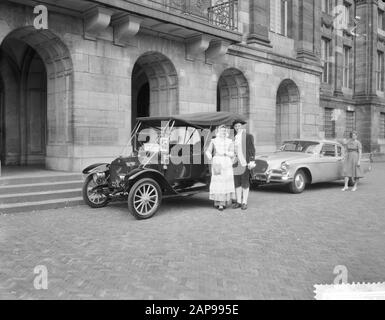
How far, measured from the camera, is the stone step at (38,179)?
944 cm

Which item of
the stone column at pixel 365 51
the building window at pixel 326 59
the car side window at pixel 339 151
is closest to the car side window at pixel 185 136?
the car side window at pixel 339 151

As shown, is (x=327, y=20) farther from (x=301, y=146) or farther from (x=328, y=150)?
(x=301, y=146)

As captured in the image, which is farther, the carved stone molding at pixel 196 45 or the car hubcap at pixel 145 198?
the carved stone molding at pixel 196 45

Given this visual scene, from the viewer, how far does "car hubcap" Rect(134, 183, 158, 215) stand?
804 cm

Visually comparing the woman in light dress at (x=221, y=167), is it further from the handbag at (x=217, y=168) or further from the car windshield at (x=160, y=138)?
the car windshield at (x=160, y=138)

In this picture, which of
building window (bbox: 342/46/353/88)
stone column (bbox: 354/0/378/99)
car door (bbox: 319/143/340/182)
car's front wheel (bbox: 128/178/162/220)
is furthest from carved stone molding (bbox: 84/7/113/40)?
stone column (bbox: 354/0/378/99)

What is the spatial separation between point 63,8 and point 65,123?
10.1 feet

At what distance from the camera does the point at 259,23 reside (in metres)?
18.0

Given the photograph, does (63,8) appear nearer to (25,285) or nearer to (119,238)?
(119,238)

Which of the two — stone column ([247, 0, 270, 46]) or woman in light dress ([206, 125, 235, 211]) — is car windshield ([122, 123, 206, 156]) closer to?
woman in light dress ([206, 125, 235, 211])

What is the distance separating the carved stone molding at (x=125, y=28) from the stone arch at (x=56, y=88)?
66.8 inches

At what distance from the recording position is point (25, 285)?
4426mm

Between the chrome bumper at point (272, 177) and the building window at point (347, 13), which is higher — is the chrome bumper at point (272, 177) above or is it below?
below

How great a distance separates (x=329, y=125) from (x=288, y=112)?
7536 millimetres
